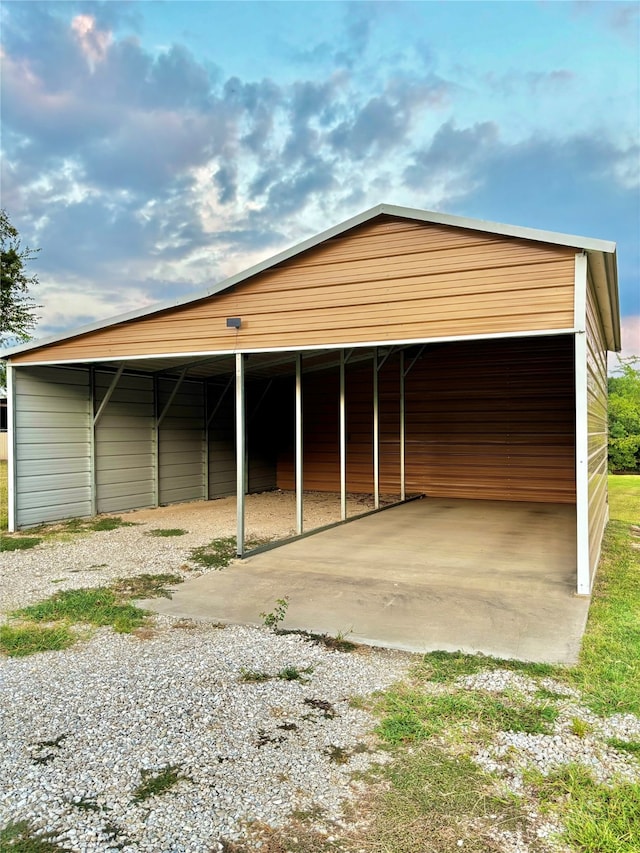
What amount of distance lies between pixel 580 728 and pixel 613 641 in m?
1.32

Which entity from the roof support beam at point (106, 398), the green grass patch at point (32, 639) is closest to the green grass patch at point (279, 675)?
the green grass patch at point (32, 639)

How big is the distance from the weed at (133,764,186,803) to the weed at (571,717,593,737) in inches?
66.4

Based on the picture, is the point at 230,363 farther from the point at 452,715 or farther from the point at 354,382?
the point at 452,715

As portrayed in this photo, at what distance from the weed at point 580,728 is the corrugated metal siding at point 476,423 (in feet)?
28.5

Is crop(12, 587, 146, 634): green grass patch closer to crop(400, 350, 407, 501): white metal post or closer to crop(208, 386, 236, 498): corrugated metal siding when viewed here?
crop(400, 350, 407, 501): white metal post

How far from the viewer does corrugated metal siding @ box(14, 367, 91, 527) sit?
309 inches

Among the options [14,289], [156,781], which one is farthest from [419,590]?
[14,289]

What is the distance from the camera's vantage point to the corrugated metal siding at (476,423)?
1070 centimetres

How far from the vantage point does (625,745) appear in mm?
2355

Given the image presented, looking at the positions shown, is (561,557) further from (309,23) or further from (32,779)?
(309,23)

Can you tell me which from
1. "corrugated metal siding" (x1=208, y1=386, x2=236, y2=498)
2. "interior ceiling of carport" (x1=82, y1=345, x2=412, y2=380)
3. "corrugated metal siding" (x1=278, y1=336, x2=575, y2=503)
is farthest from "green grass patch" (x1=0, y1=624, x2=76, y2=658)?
"corrugated metal siding" (x1=278, y1=336, x2=575, y2=503)

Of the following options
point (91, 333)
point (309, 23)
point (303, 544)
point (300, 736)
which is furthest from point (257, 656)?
point (309, 23)

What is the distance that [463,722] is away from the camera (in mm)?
2588

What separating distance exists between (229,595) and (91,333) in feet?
13.9
